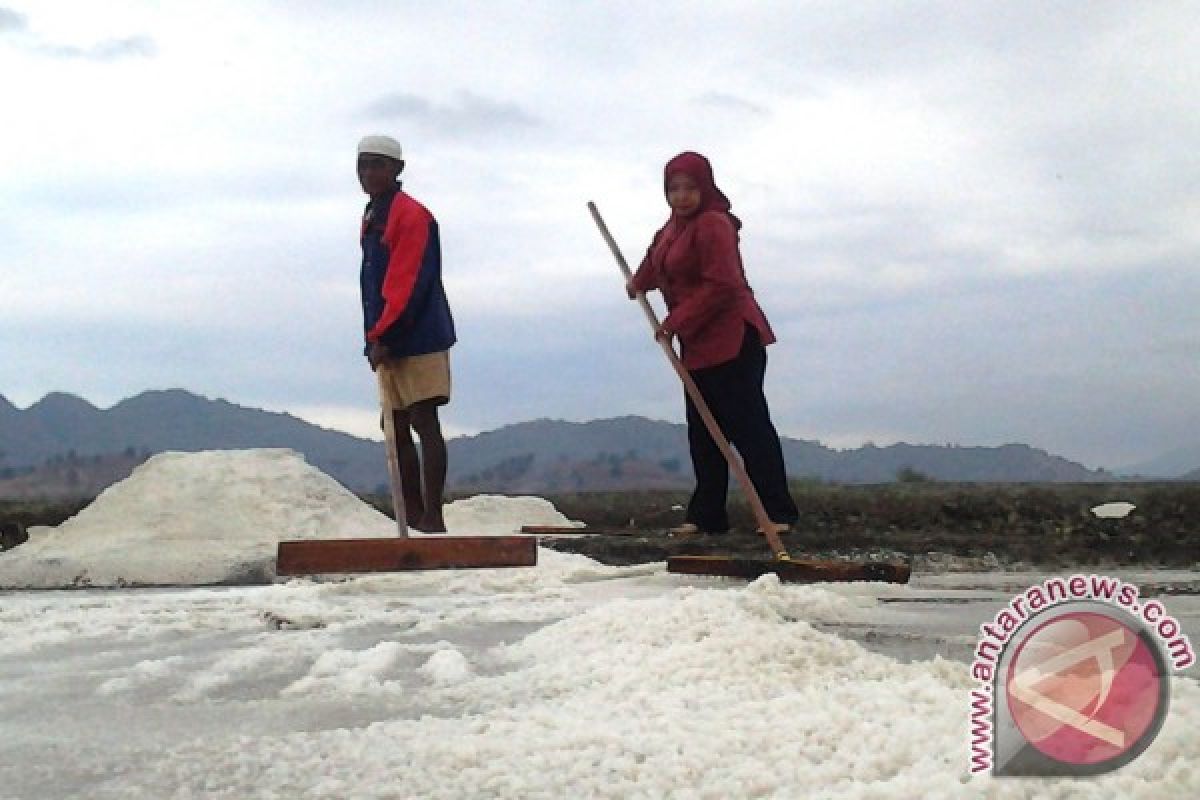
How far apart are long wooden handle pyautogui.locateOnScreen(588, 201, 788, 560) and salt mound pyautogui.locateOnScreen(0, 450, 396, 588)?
1.49 metres

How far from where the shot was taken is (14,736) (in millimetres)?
1890

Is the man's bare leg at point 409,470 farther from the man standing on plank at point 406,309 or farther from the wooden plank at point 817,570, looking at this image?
the wooden plank at point 817,570

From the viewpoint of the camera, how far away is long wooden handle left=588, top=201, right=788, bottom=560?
4.47 meters

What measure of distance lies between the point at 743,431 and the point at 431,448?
1308 millimetres

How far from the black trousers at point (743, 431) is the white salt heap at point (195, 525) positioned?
55.7 inches

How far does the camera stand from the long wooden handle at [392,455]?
15.3 ft

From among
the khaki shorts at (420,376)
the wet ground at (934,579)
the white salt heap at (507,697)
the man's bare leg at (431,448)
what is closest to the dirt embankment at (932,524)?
the wet ground at (934,579)

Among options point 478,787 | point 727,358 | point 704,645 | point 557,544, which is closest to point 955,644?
point 704,645

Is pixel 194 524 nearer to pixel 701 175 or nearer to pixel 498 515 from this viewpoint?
pixel 498 515

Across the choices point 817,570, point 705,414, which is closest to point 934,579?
point 817,570

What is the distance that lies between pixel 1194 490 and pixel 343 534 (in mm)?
4553

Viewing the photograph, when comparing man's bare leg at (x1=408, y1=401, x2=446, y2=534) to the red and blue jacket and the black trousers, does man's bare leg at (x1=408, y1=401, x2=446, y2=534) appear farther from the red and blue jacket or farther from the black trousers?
the black trousers

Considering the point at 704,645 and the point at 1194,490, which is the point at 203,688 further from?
the point at 1194,490

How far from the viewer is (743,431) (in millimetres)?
5195
